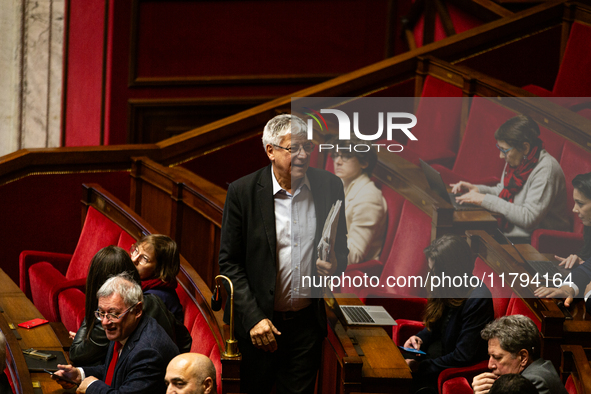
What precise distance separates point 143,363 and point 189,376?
0.12 metres

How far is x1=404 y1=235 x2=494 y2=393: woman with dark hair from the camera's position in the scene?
1441 millimetres

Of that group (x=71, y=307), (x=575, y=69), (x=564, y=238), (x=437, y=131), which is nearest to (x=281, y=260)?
(x=564, y=238)

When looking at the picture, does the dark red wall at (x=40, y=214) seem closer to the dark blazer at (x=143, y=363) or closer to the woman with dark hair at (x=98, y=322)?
the woman with dark hair at (x=98, y=322)

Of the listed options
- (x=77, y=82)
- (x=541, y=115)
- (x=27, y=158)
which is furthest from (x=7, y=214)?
Answer: (x=541, y=115)

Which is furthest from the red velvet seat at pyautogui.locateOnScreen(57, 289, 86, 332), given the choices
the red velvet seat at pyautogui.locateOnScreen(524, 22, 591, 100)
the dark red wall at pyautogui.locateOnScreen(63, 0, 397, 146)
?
the red velvet seat at pyautogui.locateOnScreen(524, 22, 591, 100)

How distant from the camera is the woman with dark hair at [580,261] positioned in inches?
57.1

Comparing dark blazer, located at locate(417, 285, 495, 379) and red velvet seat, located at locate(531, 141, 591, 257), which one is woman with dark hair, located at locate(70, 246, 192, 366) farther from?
red velvet seat, located at locate(531, 141, 591, 257)

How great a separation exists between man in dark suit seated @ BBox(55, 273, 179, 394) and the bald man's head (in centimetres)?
8

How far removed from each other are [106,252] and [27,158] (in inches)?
44.7

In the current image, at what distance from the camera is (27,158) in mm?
2406

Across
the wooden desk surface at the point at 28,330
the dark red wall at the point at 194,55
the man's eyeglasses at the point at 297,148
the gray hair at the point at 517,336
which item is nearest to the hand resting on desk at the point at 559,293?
the gray hair at the point at 517,336

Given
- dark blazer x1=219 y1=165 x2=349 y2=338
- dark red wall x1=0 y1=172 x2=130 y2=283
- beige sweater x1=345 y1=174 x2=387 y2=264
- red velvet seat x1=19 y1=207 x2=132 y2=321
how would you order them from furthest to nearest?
1. dark red wall x1=0 y1=172 x2=130 y2=283
2. red velvet seat x1=19 y1=207 x2=132 y2=321
3. beige sweater x1=345 y1=174 x2=387 y2=264
4. dark blazer x1=219 y1=165 x2=349 y2=338

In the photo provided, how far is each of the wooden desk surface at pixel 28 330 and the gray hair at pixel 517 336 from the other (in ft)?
2.66

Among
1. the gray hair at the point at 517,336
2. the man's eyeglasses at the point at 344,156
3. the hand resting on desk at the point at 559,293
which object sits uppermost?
the man's eyeglasses at the point at 344,156
